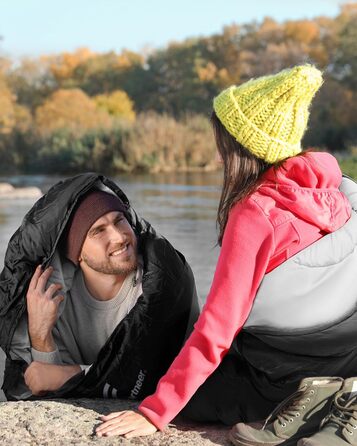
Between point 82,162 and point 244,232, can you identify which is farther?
point 82,162

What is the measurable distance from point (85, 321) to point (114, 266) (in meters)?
0.26

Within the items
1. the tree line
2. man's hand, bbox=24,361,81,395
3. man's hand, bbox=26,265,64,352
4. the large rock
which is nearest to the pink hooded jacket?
the large rock

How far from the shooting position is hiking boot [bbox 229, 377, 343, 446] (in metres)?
2.27

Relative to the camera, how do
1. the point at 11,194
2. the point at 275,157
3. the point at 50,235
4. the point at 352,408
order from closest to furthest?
the point at 352,408, the point at 275,157, the point at 50,235, the point at 11,194

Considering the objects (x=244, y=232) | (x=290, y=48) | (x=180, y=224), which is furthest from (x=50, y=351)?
(x=290, y=48)

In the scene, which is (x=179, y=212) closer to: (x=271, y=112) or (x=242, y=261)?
(x=271, y=112)

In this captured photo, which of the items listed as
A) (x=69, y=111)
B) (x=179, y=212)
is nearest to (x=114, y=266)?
(x=179, y=212)

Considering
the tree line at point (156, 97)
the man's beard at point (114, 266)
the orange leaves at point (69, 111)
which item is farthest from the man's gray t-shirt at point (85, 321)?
the orange leaves at point (69, 111)

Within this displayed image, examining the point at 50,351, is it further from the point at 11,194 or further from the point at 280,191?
the point at 11,194

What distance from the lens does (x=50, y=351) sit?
3.09 meters

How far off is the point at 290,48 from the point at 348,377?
4427 cm

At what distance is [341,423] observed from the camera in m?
2.19

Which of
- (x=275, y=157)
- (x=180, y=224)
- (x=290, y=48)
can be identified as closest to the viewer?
(x=275, y=157)

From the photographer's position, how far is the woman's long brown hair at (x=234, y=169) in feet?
7.74
